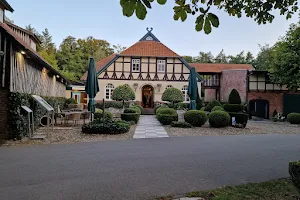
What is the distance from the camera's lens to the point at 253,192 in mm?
3852

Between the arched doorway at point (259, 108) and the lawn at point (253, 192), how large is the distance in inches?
871

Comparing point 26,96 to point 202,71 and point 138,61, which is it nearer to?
point 138,61

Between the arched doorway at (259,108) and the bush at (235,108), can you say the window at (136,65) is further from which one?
the bush at (235,108)


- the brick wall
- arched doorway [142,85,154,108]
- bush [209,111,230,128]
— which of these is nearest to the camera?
bush [209,111,230,128]

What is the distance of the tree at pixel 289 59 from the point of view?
61.8 feet

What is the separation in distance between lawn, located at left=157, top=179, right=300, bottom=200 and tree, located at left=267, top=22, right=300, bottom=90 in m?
17.3

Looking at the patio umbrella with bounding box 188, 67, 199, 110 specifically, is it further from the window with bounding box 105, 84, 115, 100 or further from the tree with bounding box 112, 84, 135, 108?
the window with bounding box 105, 84, 115, 100

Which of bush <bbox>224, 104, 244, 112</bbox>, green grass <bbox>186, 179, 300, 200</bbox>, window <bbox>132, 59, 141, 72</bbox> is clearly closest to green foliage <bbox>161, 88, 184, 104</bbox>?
window <bbox>132, 59, 141, 72</bbox>

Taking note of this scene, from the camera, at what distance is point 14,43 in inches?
347

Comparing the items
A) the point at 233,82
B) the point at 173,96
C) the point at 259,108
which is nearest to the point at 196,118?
the point at 173,96

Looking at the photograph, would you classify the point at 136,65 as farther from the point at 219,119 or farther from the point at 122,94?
the point at 219,119

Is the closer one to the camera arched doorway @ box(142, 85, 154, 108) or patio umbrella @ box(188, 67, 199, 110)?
patio umbrella @ box(188, 67, 199, 110)

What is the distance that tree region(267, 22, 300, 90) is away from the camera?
61.8 ft

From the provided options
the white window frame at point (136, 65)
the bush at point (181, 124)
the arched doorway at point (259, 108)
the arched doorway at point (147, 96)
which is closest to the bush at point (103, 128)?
the bush at point (181, 124)
